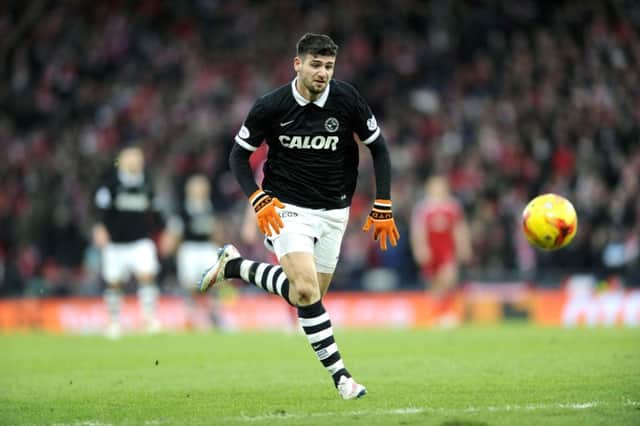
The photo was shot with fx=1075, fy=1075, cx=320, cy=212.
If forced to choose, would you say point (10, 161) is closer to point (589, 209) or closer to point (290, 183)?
point (589, 209)

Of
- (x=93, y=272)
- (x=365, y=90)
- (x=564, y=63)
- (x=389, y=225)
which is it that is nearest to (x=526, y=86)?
(x=564, y=63)

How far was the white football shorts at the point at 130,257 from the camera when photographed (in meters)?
16.7

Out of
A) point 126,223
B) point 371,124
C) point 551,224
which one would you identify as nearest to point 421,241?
point 126,223

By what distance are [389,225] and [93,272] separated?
1600 centimetres

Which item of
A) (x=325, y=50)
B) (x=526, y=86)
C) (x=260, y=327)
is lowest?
(x=260, y=327)

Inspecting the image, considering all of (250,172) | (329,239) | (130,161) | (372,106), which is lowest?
(329,239)

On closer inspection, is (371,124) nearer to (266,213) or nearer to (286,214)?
(286,214)

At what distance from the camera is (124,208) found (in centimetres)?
1645

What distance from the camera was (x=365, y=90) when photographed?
25.5 metres

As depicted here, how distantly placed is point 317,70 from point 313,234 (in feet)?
3.99

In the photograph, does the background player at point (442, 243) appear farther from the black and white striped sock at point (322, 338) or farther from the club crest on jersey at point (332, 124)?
the black and white striped sock at point (322, 338)

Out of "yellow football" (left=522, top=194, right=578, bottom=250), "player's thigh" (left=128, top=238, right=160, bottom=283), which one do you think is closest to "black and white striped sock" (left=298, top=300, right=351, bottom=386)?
"yellow football" (left=522, top=194, right=578, bottom=250)

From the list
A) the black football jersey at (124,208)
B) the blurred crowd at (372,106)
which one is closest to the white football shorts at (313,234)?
the black football jersey at (124,208)

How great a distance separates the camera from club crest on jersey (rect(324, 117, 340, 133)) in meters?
8.00
